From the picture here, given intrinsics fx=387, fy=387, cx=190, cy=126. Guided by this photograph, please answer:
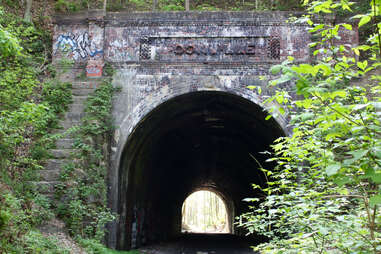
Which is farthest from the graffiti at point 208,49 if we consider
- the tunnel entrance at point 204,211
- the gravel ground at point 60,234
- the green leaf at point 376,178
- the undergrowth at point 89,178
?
the tunnel entrance at point 204,211

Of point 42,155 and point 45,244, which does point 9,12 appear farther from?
point 45,244

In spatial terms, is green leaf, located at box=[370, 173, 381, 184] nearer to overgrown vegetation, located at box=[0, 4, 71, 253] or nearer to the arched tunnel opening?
overgrown vegetation, located at box=[0, 4, 71, 253]

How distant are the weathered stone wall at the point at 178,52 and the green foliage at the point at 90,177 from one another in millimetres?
513

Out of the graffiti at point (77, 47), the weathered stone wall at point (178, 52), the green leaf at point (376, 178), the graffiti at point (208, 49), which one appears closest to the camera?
the green leaf at point (376, 178)

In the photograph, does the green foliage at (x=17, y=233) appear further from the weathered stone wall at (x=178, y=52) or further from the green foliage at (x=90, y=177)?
the weathered stone wall at (x=178, y=52)

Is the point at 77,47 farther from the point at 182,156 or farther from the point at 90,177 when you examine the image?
the point at 182,156

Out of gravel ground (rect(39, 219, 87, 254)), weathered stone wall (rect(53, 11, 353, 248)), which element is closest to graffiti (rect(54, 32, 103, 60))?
weathered stone wall (rect(53, 11, 353, 248))

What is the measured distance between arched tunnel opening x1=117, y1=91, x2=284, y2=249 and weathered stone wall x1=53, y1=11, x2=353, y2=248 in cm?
35

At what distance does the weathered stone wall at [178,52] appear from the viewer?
1087cm

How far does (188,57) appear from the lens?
36.2 feet

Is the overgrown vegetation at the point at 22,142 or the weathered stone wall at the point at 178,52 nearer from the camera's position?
the overgrown vegetation at the point at 22,142

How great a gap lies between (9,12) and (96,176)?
777 cm

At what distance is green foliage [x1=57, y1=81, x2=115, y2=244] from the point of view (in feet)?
28.1

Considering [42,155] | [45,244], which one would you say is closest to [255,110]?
[42,155]
